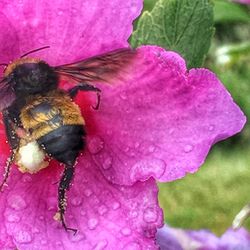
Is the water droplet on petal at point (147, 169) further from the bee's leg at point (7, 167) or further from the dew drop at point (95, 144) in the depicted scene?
the bee's leg at point (7, 167)

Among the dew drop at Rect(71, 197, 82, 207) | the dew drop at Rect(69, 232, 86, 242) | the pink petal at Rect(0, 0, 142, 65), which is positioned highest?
the pink petal at Rect(0, 0, 142, 65)

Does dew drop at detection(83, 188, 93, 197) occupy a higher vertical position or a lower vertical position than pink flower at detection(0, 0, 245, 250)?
lower

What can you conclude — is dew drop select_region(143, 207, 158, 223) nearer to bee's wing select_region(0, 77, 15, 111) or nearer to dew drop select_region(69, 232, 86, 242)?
dew drop select_region(69, 232, 86, 242)

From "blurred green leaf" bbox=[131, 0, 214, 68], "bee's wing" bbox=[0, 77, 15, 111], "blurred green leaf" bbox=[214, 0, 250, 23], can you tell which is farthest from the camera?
"blurred green leaf" bbox=[214, 0, 250, 23]

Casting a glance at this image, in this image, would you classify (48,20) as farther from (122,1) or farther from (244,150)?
(244,150)

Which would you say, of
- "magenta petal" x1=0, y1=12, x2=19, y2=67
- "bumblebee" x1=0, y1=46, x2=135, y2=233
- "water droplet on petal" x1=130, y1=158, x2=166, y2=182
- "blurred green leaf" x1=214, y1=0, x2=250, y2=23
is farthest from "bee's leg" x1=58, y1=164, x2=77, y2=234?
"blurred green leaf" x1=214, y1=0, x2=250, y2=23

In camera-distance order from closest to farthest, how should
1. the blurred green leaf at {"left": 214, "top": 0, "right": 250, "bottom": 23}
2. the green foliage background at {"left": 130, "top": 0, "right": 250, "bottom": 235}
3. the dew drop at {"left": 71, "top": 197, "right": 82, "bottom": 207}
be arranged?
1. the dew drop at {"left": 71, "top": 197, "right": 82, "bottom": 207}
2. the blurred green leaf at {"left": 214, "top": 0, "right": 250, "bottom": 23}
3. the green foliage background at {"left": 130, "top": 0, "right": 250, "bottom": 235}

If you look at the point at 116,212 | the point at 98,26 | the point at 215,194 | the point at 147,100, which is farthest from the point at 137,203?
the point at 215,194

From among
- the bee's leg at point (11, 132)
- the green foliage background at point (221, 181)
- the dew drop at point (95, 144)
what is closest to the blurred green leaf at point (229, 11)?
the green foliage background at point (221, 181)
